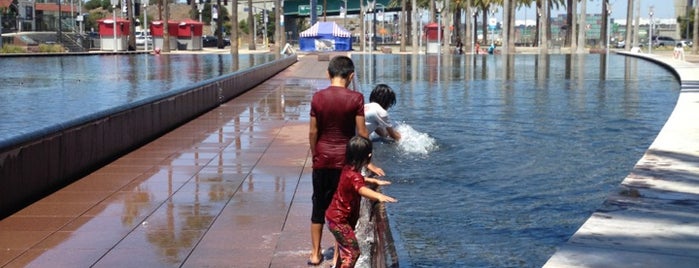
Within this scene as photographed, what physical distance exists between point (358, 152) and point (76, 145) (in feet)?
16.5

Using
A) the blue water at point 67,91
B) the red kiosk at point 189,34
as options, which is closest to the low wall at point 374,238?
the blue water at point 67,91

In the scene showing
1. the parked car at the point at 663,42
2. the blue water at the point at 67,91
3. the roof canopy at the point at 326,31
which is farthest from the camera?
the parked car at the point at 663,42

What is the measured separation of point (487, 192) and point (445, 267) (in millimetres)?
3704

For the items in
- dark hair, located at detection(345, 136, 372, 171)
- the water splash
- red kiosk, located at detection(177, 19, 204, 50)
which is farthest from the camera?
red kiosk, located at detection(177, 19, 204, 50)

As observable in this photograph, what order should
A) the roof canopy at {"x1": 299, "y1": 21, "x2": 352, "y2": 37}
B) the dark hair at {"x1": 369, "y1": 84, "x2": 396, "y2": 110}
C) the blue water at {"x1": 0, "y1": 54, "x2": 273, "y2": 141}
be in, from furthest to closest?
the roof canopy at {"x1": 299, "y1": 21, "x2": 352, "y2": 37}, the blue water at {"x1": 0, "y1": 54, "x2": 273, "y2": 141}, the dark hair at {"x1": 369, "y1": 84, "x2": 396, "y2": 110}

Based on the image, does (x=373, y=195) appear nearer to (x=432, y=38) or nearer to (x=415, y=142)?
(x=415, y=142)

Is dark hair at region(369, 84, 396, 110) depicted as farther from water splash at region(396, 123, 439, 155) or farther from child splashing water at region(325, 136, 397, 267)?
child splashing water at region(325, 136, 397, 267)

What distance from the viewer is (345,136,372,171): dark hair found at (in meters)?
5.59

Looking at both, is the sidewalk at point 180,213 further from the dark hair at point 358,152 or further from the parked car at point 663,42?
the parked car at point 663,42

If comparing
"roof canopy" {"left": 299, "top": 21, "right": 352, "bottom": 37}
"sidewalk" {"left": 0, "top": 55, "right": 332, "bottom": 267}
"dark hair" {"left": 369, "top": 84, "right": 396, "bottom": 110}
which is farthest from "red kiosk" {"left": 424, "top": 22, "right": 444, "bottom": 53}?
"dark hair" {"left": 369, "top": 84, "right": 396, "bottom": 110}

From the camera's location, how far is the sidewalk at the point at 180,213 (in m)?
6.58

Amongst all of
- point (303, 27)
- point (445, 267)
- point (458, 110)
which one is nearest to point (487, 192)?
point (445, 267)

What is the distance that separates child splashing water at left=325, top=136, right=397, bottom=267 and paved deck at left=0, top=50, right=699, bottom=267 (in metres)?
0.67

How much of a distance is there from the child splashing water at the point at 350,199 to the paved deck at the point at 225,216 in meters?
0.67
